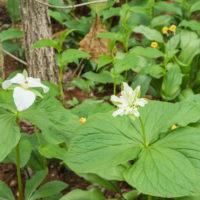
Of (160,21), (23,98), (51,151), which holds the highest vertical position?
(23,98)

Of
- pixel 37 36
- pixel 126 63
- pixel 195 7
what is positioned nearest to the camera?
pixel 126 63

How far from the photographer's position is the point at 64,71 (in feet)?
13.2

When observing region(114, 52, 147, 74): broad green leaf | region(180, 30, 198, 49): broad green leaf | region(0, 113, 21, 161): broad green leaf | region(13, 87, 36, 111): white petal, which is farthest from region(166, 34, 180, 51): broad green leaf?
region(13, 87, 36, 111): white petal

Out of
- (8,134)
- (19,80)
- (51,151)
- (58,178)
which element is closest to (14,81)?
(19,80)

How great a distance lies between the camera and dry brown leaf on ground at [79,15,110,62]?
3.95m

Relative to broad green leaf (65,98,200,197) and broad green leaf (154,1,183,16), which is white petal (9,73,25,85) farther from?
broad green leaf (154,1,183,16)

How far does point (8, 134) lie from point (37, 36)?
1390 mm

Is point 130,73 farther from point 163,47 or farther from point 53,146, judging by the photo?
point 53,146

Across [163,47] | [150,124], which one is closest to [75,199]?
[150,124]

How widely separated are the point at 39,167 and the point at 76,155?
0.68 m

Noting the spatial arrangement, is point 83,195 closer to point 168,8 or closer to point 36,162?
point 36,162

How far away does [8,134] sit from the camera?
194 centimetres

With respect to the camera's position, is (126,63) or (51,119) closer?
(51,119)

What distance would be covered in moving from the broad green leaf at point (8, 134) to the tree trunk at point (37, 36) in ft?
3.69
